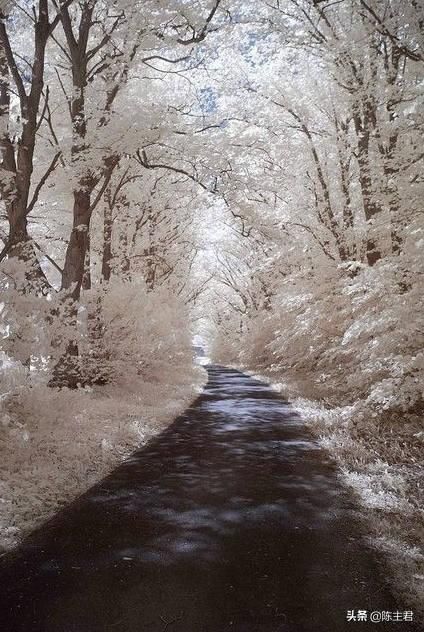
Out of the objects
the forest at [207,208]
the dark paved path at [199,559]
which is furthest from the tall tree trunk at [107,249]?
the dark paved path at [199,559]

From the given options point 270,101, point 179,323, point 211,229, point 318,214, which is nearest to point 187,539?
point 318,214

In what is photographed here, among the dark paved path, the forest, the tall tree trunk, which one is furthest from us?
the tall tree trunk

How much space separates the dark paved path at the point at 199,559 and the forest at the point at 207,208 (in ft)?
1.34

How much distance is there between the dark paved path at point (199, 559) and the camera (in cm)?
322

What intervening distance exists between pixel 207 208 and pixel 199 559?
963 cm

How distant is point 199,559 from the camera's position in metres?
4.02

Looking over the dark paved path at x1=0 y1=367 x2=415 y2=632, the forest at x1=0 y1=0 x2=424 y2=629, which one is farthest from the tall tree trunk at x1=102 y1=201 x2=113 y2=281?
the dark paved path at x1=0 y1=367 x2=415 y2=632

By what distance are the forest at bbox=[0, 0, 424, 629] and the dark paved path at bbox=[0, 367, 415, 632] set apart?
41 cm

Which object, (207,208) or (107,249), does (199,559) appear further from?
(107,249)

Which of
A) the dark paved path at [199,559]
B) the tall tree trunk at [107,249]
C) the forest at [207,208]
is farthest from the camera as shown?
the tall tree trunk at [107,249]

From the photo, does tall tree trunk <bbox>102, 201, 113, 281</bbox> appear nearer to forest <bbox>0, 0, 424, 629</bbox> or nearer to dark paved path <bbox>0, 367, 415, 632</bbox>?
forest <bbox>0, 0, 424, 629</bbox>

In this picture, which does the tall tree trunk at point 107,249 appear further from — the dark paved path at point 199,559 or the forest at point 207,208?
the dark paved path at point 199,559

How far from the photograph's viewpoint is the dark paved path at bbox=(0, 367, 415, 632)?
127 inches

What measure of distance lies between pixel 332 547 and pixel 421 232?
227 inches
